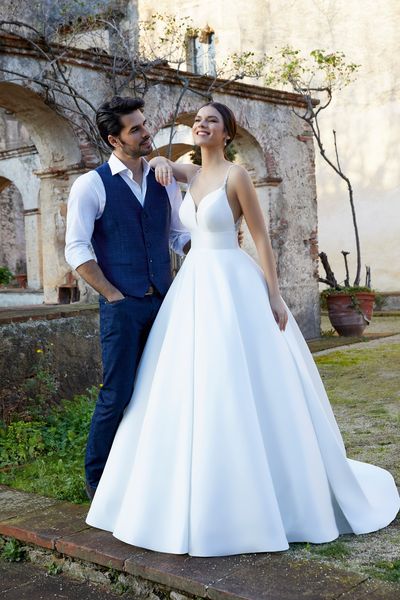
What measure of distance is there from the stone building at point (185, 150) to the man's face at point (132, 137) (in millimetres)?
4365

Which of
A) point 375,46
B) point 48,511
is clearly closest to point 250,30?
point 375,46

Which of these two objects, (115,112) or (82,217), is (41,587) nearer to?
(82,217)

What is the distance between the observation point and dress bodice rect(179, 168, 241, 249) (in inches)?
131

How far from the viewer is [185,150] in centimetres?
1183

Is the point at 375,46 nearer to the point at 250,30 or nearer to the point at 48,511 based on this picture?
the point at 250,30

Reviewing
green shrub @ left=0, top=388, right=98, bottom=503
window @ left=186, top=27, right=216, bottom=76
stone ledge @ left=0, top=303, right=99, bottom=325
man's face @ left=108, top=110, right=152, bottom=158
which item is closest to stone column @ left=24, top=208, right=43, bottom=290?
window @ left=186, top=27, right=216, bottom=76

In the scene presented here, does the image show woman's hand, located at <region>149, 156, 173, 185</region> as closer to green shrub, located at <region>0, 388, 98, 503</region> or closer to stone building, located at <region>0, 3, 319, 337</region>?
green shrub, located at <region>0, 388, 98, 503</region>

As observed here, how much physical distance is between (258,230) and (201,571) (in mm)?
1347

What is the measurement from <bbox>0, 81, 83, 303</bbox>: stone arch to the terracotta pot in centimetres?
436

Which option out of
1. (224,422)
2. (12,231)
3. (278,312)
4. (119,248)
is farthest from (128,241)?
(12,231)

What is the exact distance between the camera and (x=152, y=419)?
318cm

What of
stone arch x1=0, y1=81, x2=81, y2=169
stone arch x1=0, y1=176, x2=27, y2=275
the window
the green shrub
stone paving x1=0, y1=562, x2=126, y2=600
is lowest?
stone paving x1=0, y1=562, x2=126, y2=600

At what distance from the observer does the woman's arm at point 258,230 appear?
331 centimetres

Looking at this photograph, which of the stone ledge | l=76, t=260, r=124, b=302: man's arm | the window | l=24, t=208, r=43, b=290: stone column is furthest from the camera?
the window
